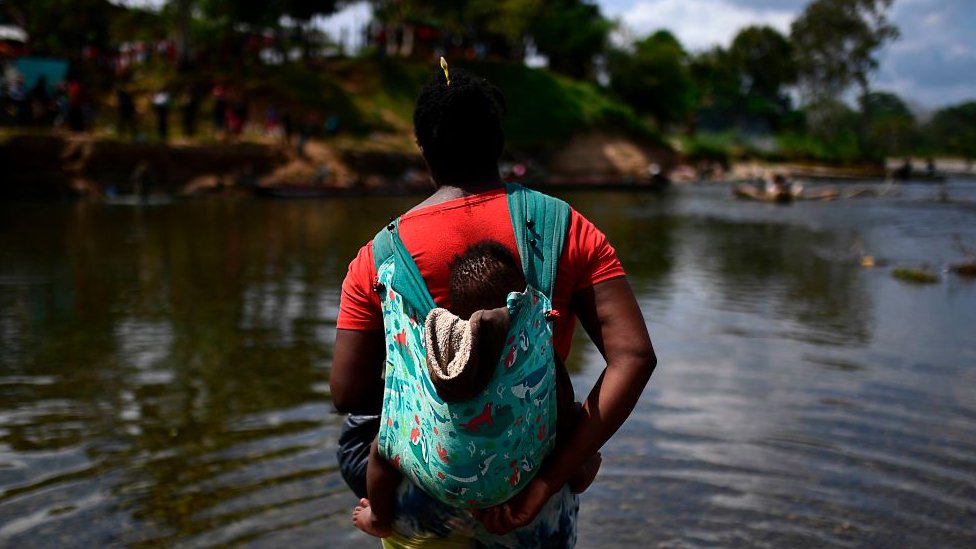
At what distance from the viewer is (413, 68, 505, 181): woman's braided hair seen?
7.25ft

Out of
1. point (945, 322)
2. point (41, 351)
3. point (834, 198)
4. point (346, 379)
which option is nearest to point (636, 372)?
point (346, 379)

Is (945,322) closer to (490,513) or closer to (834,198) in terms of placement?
(490,513)

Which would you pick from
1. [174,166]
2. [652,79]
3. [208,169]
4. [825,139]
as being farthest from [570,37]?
[174,166]

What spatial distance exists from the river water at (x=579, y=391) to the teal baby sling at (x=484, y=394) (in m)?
2.29

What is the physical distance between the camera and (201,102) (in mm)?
40156

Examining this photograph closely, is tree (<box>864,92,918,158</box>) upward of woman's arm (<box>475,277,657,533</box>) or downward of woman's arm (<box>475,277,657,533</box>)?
upward

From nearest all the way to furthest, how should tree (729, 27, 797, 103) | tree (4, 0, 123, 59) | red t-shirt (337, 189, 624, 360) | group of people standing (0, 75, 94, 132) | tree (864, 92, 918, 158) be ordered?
red t-shirt (337, 189, 624, 360) < group of people standing (0, 75, 94, 132) < tree (4, 0, 123, 59) < tree (864, 92, 918, 158) < tree (729, 27, 797, 103)

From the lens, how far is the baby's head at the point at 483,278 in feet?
6.79

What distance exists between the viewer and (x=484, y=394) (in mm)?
2031

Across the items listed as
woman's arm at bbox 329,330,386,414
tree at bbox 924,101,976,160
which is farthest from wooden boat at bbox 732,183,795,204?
tree at bbox 924,101,976,160

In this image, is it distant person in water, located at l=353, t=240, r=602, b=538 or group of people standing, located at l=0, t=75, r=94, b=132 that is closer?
distant person in water, located at l=353, t=240, r=602, b=538

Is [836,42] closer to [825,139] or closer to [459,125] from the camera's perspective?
[825,139]

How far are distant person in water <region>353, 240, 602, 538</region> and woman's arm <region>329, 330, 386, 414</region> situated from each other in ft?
0.49

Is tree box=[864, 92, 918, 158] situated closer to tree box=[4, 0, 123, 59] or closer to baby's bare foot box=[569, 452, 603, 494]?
tree box=[4, 0, 123, 59]
